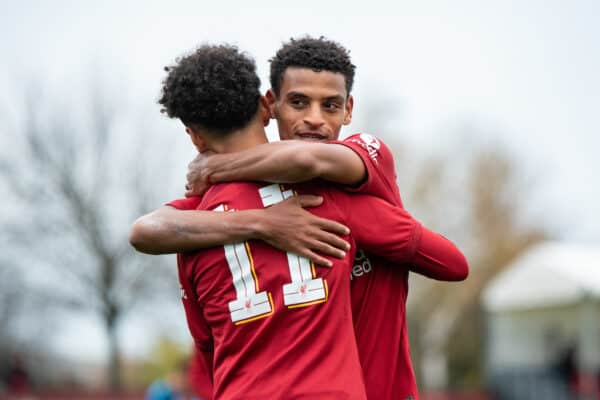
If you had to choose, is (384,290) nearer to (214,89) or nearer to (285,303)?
(285,303)

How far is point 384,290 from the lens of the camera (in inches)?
114

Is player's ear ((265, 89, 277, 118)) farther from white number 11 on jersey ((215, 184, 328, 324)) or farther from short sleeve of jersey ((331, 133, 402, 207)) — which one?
white number 11 on jersey ((215, 184, 328, 324))

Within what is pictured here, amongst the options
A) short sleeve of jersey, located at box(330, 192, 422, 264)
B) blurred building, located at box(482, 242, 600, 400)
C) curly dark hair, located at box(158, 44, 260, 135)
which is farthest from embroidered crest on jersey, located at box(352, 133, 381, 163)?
blurred building, located at box(482, 242, 600, 400)

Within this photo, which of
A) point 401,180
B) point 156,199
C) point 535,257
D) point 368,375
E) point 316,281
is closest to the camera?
point 316,281

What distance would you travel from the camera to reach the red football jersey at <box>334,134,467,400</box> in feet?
9.30

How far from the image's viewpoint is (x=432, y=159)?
38344 millimetres

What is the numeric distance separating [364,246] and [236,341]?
51 centimetres

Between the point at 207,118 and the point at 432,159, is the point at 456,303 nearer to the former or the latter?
→ the point at 432,159

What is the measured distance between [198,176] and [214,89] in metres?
0.35

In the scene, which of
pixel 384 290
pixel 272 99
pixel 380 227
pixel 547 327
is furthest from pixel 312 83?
pixel 547 327

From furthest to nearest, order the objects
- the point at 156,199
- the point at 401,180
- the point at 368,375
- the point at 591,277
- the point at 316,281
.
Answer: the point at 401,180, the point at 156,199, the point at 591,277, the point at 368,375, the point at 316,281

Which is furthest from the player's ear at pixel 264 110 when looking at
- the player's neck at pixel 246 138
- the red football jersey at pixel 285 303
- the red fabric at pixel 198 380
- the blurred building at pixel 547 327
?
the blurred building at pixel 547 327

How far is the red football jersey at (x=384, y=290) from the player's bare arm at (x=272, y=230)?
0.19 metres


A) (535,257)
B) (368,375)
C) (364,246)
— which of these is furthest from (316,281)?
(535,257)
